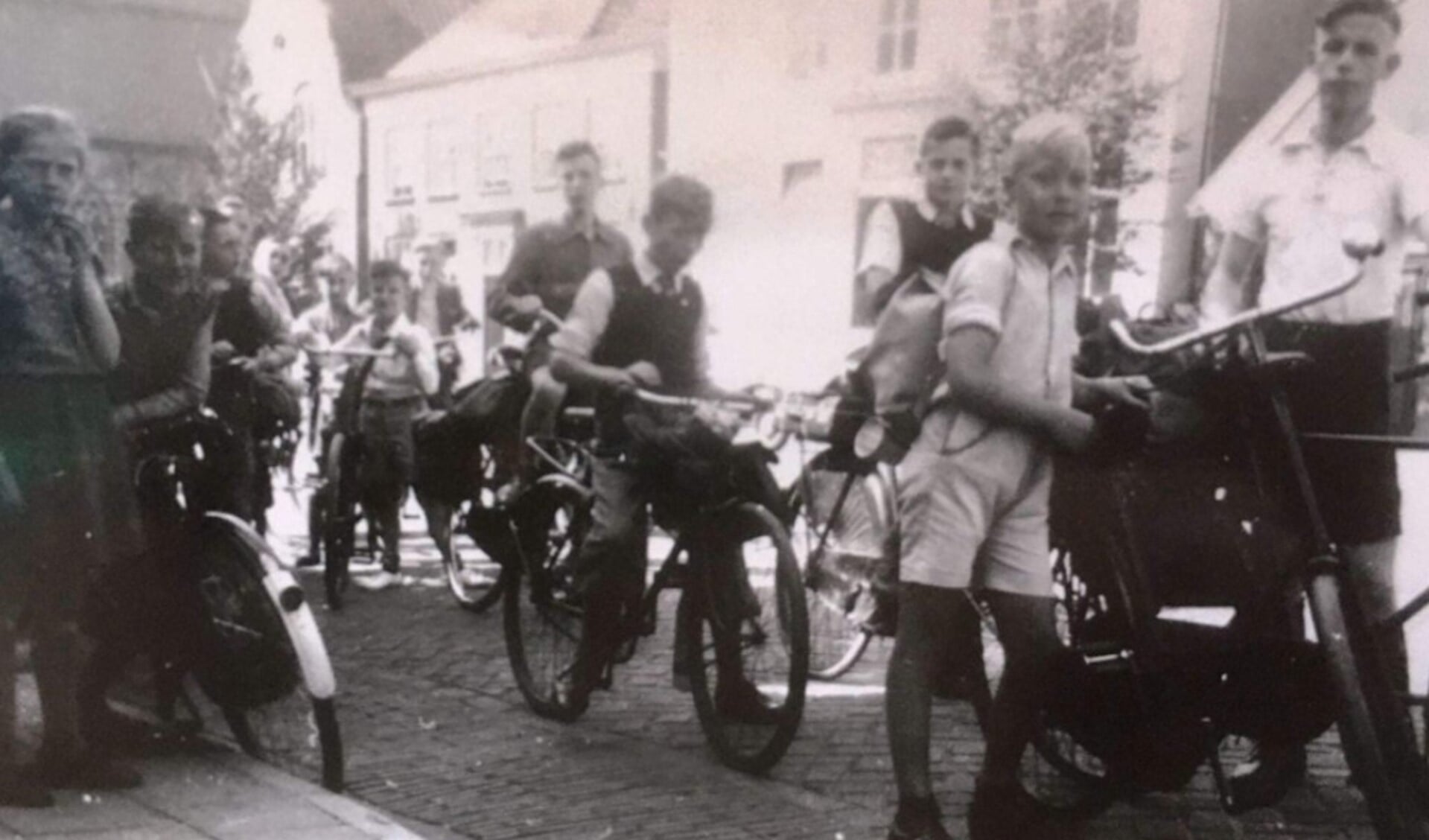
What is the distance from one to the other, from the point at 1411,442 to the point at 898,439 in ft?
2.42

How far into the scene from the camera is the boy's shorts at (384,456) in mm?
4527

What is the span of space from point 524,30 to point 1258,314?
4.02 feet

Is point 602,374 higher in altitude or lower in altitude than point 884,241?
lower

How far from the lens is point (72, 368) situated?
9.32ft

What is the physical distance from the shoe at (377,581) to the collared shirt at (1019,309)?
230cm

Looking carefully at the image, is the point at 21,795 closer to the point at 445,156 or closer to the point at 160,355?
the point at 160,355

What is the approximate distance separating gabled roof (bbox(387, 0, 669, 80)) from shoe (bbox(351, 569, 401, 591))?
178cm

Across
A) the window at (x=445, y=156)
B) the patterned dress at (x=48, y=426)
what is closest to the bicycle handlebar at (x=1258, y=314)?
the window at (x=445, y=156)

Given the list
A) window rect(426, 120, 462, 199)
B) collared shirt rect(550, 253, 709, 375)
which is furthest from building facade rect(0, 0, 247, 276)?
collared shirt rect(550, 253, 709, 375)

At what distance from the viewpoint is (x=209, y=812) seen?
9.24 ft

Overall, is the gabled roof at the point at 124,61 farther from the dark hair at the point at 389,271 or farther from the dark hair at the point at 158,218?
the dark hair at the point at 389,271

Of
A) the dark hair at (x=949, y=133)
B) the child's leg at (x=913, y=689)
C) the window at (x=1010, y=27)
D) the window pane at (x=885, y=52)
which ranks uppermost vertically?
the window at (x=1010, y=27)

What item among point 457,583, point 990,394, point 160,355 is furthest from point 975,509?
point 457,583

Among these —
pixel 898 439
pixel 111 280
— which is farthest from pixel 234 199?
pixel 898 439
